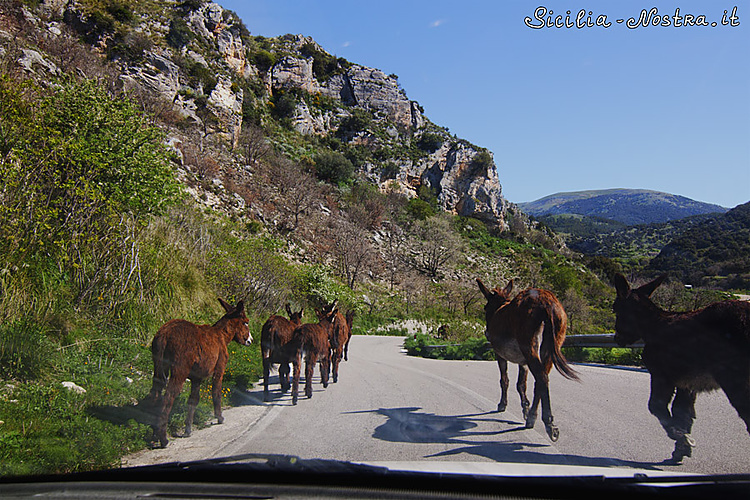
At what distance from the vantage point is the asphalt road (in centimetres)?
280

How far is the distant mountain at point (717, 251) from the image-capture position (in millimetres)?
4531

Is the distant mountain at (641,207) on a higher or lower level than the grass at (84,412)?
higher

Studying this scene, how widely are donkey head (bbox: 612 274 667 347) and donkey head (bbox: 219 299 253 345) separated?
3.85 m

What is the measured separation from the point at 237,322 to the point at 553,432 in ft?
11.7

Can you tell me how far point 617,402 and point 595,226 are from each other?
10.6m

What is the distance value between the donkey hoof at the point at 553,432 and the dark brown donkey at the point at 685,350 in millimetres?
716

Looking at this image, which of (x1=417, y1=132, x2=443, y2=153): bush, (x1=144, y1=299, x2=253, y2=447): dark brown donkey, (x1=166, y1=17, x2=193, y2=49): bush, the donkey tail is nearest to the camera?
the donkey tail

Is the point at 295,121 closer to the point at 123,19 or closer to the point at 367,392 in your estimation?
the point at 123,19

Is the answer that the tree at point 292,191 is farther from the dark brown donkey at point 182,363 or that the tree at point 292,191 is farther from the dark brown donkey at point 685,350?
the dark brown donkey at point 685,350

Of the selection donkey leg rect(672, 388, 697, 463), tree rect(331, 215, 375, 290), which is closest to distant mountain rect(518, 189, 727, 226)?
donkey leg rect(672, 388, 697, 463)

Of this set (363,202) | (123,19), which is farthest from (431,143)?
(123,19)

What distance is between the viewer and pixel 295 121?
61.0 m

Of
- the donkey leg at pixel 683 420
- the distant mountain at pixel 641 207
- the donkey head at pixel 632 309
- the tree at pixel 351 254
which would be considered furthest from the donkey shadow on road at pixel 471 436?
the tree at pixel 351 254

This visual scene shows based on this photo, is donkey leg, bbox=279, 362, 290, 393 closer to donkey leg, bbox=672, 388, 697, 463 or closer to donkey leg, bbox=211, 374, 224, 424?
donkey leg, bbox=211, 374, 224, 424
